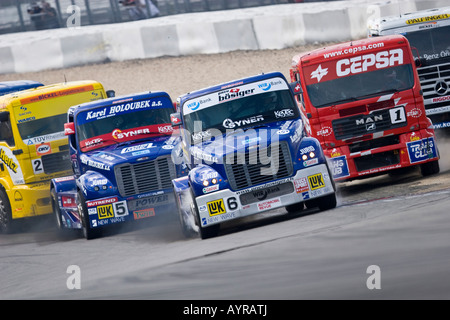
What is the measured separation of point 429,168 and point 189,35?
1475 cm

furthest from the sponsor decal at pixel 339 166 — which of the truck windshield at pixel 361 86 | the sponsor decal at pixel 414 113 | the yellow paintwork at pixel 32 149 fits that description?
the yellow paintwork at pixel 32 149

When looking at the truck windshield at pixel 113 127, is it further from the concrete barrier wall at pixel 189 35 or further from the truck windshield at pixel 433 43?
the concrete barrier wall at pixel 189 35

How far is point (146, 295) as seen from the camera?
8.66 meters

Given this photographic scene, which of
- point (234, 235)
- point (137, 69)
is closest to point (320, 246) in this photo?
point (234, 235)

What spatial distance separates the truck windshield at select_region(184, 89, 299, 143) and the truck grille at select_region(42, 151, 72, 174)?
4796mm

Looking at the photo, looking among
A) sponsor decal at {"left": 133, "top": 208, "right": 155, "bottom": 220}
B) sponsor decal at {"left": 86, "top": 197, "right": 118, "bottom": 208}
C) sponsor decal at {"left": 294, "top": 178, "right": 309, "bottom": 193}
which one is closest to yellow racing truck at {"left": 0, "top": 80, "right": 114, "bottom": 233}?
sponsor decal at {"left": 86, "top": 197, "right": 118, "bottom": 208}

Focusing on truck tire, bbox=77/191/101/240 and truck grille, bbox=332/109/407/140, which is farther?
truck grille, bbox=332/109/407/140

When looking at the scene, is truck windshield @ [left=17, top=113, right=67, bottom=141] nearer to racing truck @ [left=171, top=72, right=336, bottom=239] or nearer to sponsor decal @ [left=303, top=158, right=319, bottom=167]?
racing truck @ [left=171, top=72, right=336, bottom=239]

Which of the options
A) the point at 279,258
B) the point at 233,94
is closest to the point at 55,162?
the point at 233,94

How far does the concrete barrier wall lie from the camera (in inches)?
1089

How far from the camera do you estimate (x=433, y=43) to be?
18.1 meters
